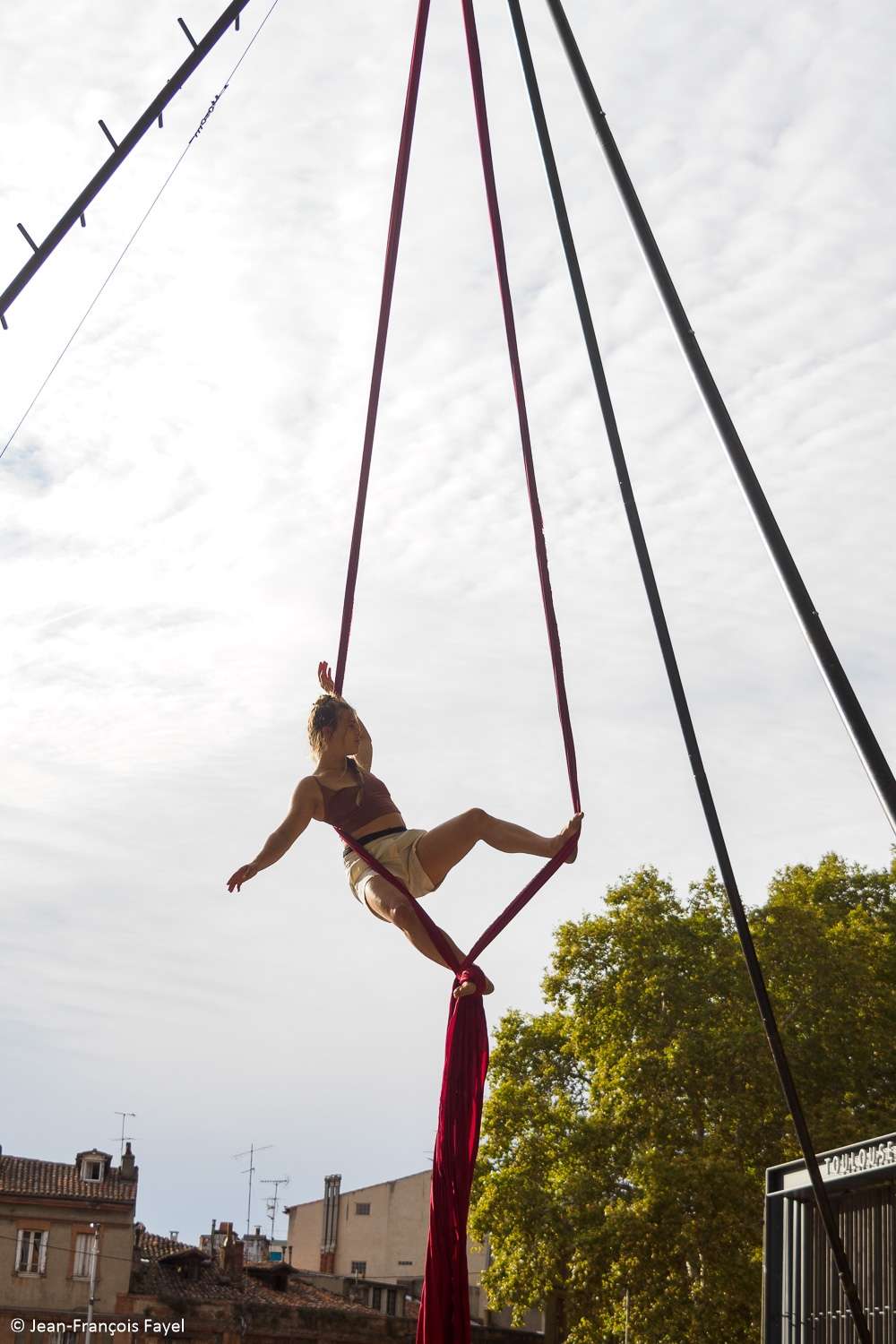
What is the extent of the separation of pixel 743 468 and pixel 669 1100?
646 inches

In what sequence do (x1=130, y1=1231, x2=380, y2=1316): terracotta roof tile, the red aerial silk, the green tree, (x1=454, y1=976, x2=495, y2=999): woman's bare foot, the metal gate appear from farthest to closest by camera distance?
(x1=130, y1=1231, x2=380, y2=1316): terracotta roof tile
the green tree
the metal gate
(x1=454, y1=976, x2=495, y2=999): woman's bare foot
the red aerial silk

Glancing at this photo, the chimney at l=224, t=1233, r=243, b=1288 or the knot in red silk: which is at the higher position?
the knot in red silk

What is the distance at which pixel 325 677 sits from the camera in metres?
5.68

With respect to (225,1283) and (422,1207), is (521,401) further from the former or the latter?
(422,1207)

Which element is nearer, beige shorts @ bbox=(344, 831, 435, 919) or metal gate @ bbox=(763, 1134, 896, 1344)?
beige shorts @ bbox=(344, 831, 435, 919)

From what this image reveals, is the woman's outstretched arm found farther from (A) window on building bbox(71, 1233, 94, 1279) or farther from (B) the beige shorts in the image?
(A) window on building bbox(71, 1233, 94, 1279)

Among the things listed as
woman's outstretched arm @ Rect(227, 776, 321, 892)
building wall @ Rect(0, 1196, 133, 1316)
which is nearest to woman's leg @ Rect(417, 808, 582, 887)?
woman's outstretched arm @ Rect(227, 776, 321, 892)

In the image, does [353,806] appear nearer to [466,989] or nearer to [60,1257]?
[466,989]

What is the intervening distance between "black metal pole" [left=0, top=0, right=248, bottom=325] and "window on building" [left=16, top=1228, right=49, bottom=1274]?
28.6m

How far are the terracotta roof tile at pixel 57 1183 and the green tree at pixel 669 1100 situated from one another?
13416 mm

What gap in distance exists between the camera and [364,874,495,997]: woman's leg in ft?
15.6

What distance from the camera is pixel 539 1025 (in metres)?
21.1

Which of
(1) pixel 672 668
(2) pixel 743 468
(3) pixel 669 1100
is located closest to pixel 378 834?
(1) pixel 672 668

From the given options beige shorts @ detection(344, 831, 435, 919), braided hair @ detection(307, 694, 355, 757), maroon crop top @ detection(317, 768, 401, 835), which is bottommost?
beige shorts @ detection(344, 831, 435, 919)
